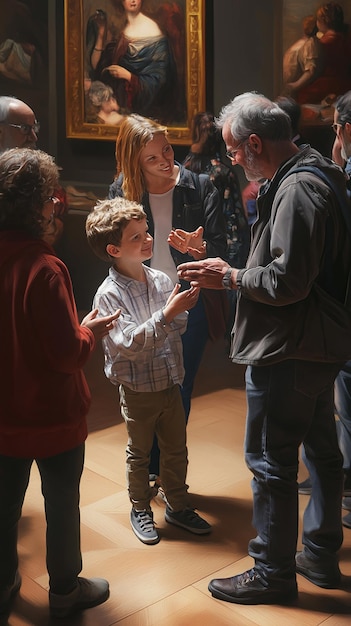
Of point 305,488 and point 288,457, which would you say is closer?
point 288,457

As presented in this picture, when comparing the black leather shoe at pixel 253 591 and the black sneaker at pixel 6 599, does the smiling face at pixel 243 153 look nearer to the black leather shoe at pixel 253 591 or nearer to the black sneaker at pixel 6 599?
the black leather shoe at pixel 253 591

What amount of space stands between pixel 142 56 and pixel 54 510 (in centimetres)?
491

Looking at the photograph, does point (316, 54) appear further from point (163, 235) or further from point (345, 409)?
point (345, 409)

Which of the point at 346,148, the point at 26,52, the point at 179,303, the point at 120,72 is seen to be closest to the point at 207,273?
the point at 179,303

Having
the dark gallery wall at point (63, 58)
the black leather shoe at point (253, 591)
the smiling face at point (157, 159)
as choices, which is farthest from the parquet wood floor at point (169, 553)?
the dark gallery wall at point (63, 58)

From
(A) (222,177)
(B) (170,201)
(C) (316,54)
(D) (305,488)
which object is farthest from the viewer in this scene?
(C) (316,54)

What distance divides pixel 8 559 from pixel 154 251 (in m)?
1.76

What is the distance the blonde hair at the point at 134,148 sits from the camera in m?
3.82

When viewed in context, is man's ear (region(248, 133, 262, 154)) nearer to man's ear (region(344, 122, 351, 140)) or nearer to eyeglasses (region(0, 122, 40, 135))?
man's ear (region(344, 122, 351, 140))

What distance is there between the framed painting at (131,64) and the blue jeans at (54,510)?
4327 mm

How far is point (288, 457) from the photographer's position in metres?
3.03

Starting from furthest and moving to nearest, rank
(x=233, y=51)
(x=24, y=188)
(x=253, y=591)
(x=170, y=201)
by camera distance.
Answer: (x=233, y=51), (x=170, y=201), (x=253, y=591), (x=24, y=188)

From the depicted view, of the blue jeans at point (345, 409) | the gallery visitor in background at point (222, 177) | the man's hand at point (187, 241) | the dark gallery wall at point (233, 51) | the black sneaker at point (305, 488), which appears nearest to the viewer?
the man's hand at point (187, 241)

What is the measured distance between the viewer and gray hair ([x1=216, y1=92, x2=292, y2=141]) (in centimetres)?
288
